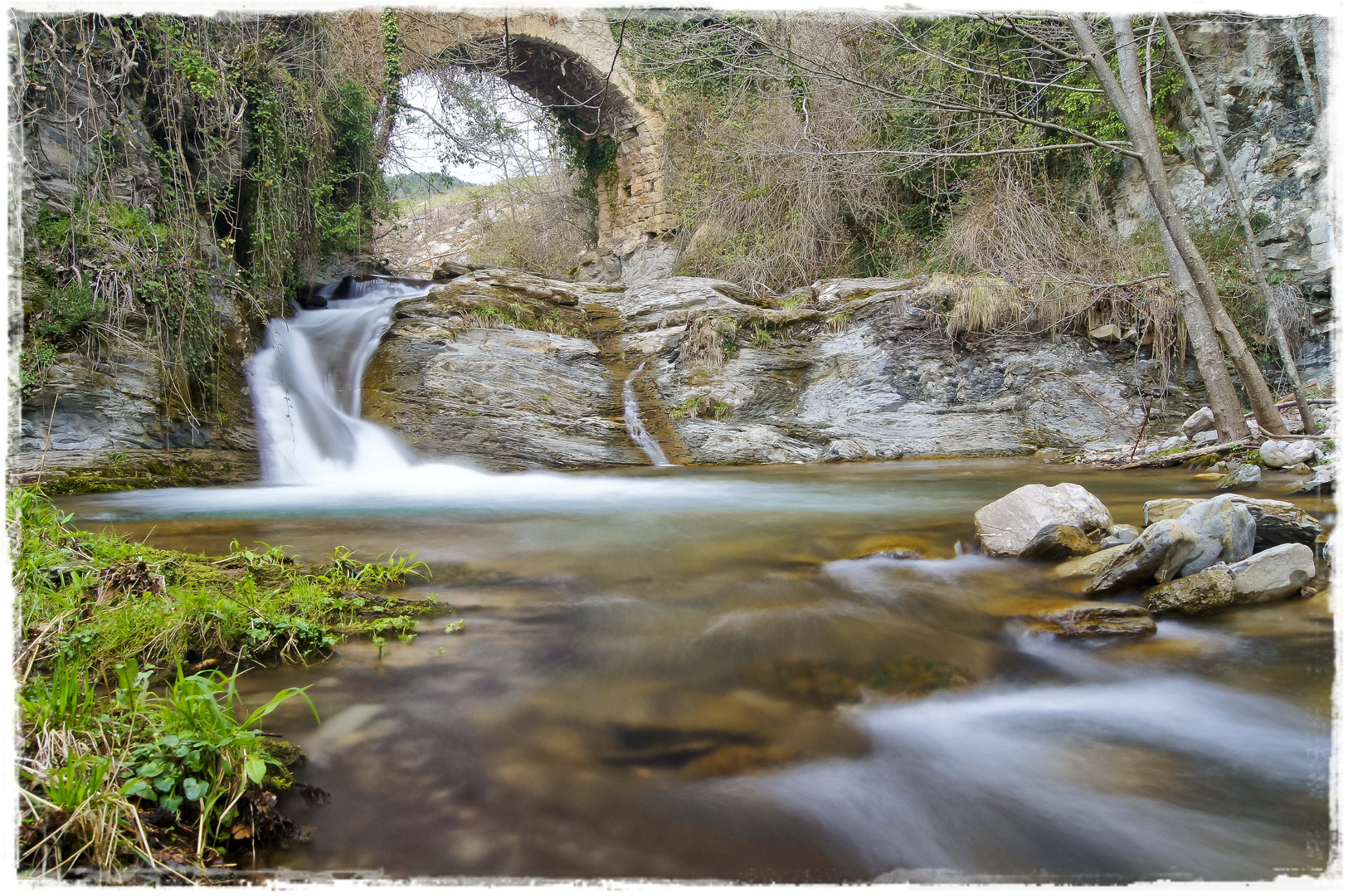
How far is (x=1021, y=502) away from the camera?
3451 mm

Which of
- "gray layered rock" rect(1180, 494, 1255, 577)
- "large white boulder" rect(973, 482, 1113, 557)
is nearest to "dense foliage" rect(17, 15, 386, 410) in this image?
"large white boulder" rect(973, 482, 1113, 557)

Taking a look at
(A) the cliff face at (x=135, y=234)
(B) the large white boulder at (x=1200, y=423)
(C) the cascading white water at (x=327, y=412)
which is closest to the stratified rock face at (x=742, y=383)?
(C) the cascading white water at (x=327, y=412)

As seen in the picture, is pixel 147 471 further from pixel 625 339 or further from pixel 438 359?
pixel 625 339

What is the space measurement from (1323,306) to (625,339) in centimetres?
784

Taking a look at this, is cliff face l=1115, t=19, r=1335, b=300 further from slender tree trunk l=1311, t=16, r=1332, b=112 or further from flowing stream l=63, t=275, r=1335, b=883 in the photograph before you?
flowing stream l=63, t=275, r=1335, b=883

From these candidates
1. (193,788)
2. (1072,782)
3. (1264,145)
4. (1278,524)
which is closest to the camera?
(193,788)

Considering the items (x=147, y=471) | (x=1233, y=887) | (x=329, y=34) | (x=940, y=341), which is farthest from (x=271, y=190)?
(x=1233, y=887)

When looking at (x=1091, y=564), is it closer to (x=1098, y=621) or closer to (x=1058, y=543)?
(x=1058, y=543)

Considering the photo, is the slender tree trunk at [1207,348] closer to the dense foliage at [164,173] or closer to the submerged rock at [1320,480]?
the submerged rock at [1320,480]

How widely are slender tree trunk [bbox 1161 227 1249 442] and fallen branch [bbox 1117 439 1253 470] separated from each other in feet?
0.22

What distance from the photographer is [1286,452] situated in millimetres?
5320

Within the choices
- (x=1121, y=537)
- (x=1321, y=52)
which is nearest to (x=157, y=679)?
(x=1121, y=537)

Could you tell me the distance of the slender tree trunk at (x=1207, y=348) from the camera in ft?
18.2

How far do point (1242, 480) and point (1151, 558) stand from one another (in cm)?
290
